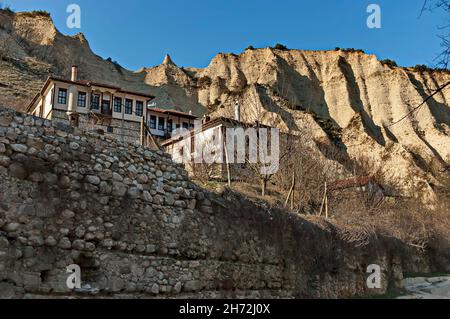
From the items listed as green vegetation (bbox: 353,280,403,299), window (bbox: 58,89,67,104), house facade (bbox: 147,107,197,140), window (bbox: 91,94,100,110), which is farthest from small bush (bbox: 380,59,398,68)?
green vegetation (bbox: 353,280,403,299)

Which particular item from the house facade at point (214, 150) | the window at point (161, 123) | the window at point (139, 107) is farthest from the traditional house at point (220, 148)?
the window at point (161, 123)

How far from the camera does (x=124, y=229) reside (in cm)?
973

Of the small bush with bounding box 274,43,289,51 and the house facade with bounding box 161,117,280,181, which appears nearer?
the house facade with bounding box 161,117,280,181

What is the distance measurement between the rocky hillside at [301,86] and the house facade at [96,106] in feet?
37.9

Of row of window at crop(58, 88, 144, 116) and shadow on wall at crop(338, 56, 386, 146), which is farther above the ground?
shadow on wall at crop(338, 56, 386, 146)

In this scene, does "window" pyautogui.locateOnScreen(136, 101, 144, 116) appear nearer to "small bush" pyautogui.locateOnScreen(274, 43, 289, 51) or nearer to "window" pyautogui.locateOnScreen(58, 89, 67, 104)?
"window" pyautogui.locateOnScreen(58, 89, 67, 104)

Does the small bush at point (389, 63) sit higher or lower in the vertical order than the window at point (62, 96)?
higher

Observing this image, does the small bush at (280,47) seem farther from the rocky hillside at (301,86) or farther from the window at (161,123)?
the window at (161,123)

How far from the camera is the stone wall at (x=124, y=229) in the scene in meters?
8.36

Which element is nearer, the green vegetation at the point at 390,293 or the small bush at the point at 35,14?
the green vegetation at the point at 390,293

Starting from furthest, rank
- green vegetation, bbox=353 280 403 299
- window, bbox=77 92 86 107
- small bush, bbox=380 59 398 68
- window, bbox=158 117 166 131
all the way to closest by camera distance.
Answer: small bush, bbox=380 59 398 68 < window, bbox=158 117 166 131 < window, bbox=77 92 86 107 < green vegetation, bbox=353 280 403 299

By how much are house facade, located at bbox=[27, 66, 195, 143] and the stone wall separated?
24.9 m

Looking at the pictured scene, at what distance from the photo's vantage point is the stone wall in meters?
8.36

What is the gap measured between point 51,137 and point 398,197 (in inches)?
1089
